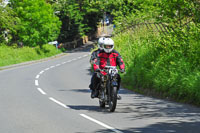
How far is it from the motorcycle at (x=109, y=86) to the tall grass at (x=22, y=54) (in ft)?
90.7

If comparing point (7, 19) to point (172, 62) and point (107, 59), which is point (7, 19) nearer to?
point (172, 62)

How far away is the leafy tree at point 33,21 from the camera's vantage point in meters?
47.2

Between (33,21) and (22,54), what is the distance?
5.23m

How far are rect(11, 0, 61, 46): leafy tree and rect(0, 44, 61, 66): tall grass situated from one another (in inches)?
56.5

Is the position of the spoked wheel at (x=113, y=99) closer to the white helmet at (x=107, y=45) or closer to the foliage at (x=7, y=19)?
the white helmet at (x=107, y=45)

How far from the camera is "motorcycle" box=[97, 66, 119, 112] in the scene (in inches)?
401

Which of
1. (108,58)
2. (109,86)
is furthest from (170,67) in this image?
(109,86)

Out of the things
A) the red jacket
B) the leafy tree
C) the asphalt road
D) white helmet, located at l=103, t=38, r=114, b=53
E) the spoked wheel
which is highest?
the leafy tree

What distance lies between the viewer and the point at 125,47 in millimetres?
21422

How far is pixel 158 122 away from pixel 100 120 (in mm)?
1312

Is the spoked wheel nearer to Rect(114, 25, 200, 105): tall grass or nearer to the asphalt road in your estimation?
the asphalt road

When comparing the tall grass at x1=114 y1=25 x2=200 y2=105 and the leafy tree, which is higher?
the leafy tree

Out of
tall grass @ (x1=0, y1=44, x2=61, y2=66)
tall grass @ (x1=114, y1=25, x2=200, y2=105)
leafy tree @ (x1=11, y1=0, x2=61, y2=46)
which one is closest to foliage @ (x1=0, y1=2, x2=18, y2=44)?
leafy tree @ (x1=11, y1=0, x2=61, y2=46)

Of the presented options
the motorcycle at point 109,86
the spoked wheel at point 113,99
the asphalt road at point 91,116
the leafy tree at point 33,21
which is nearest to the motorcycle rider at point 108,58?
the motorcycle at point 109,86
